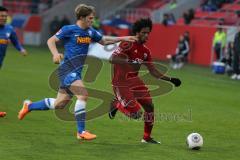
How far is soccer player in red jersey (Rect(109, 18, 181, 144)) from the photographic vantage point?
10.9 meters

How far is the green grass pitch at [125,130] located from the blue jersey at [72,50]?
1.06 m

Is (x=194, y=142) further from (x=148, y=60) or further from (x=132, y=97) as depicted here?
(x=148, y=60)

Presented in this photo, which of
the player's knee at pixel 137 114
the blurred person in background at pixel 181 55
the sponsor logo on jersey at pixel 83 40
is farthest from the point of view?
the blurred person in background at pixel 181 55

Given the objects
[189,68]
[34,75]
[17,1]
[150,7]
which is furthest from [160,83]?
[17,1]

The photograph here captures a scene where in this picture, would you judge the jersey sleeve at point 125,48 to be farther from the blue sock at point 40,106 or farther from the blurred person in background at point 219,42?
the blurred person in background at point 219,42

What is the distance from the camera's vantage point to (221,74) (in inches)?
1107

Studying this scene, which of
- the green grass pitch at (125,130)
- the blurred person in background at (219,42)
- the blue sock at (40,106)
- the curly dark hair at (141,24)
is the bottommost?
the blurred person in background at (219,42)

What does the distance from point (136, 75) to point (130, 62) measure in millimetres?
486

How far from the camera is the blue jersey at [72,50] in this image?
11008 millimetres

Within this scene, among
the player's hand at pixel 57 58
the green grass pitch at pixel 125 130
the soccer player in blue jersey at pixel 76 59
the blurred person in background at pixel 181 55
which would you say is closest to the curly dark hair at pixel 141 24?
the soccer player in blue jersey at pixel 76 59

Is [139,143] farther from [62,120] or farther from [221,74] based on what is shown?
[221,74]

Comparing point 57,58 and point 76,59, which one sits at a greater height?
point 57,58

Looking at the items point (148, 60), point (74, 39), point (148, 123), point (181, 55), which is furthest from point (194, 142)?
point (181, 55)

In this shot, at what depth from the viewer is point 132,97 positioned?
37.7ft
